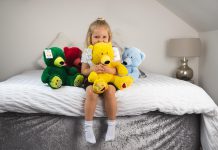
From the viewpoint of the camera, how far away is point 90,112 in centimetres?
164

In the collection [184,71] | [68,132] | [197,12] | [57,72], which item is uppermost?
[197,12]

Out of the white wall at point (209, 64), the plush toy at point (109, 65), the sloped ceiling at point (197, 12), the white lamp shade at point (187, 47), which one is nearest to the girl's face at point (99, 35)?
the plush toy at point (109, 65)

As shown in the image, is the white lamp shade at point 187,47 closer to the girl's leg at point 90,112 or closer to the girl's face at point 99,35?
the girl's face at point 99,35

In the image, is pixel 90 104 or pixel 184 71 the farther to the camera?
pixel 184 71

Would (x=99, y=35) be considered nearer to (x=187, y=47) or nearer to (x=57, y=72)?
(x=57, y=72)

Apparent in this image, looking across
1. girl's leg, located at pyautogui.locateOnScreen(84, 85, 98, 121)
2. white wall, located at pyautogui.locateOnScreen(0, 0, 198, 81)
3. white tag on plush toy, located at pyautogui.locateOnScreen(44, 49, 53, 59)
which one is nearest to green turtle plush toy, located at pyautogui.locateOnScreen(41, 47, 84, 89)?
white tag on plush toy, located at pyautogui.locateOnScreen(44, 49, 53, 59)

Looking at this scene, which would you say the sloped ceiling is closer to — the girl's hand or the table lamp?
the table lamp

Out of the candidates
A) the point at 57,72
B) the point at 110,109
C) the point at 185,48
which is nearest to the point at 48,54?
the point at 57,72

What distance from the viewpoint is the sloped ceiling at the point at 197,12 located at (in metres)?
2.41

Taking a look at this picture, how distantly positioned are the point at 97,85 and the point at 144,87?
382mm

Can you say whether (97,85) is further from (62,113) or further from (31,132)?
(31,132)

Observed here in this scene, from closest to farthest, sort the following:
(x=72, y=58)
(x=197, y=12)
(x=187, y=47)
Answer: (x=72, y=58) < (x=197, y=12) < (x=187, y=47)

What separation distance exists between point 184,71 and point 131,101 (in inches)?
60.2

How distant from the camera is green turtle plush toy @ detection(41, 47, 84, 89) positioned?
1789 mm
